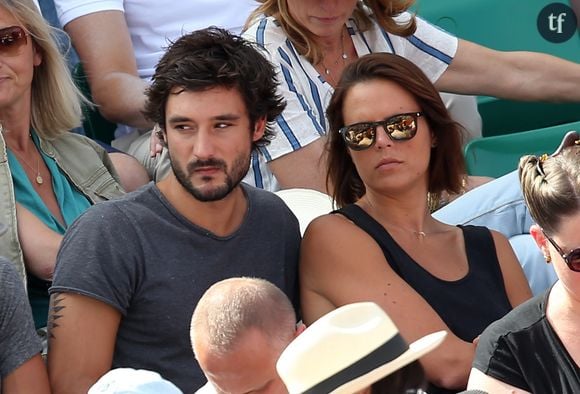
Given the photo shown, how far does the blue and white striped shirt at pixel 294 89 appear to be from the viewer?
335cm

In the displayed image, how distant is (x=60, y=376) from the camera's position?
247 centimetres

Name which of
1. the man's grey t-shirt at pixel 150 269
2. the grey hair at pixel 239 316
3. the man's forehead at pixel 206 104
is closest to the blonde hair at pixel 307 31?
the man's forehead at pixel 206 104

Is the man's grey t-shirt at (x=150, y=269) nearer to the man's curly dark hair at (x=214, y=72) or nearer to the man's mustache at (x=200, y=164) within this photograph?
the man's mustache at (x=200, y=164)

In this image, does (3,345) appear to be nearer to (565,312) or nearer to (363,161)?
(363,161)

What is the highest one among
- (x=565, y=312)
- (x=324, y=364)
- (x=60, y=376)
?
(x=324, y=364)

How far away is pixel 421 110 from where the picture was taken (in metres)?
2.84

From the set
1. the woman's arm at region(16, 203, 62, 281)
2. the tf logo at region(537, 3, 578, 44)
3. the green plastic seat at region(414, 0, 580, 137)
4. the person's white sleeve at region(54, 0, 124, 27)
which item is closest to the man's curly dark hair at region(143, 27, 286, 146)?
the woman's arm at region(16, 203, 62, 281)

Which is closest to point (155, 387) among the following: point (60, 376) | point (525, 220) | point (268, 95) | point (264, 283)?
point (264, 283)

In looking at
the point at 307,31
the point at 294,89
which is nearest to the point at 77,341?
the point at 294,89

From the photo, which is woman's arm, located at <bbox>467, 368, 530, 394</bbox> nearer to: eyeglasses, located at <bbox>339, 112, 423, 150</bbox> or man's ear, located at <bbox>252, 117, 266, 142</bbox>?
eyeglasses, located at <bbox>339, 112, 423, 150</bbox>

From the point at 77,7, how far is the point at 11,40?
0.73 metres

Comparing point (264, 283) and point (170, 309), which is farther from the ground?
point (264, 283)

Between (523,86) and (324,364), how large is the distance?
2363 millimetres

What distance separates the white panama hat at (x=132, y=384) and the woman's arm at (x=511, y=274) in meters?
1.12
